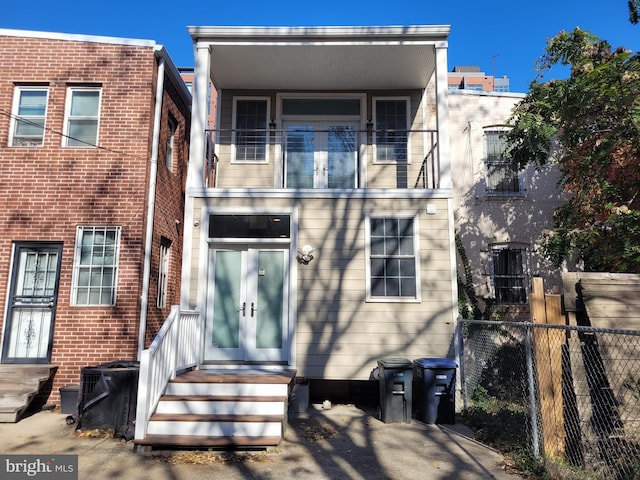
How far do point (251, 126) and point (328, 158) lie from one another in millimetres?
2024

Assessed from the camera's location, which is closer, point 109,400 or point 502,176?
point 109,400

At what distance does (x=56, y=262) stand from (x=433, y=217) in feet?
21.4

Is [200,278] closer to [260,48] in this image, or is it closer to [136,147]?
[136,147]

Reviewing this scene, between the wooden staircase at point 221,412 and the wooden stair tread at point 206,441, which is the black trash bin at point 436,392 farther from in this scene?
the wooden stair tread at point 206,441

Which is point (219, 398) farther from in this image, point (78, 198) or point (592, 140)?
point (592, 140)

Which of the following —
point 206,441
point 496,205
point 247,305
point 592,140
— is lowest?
point 206,441

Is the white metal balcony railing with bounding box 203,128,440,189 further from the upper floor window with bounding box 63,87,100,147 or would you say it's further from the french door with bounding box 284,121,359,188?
the upper floor window with bounding box 63,87,100,147

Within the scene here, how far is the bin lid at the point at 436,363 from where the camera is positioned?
6.74 metres

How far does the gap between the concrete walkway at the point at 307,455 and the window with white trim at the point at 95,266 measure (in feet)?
6.71

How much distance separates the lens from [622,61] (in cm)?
785

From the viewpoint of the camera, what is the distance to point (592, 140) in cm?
890

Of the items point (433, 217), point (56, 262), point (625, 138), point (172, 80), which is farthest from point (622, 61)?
point (56, 262)

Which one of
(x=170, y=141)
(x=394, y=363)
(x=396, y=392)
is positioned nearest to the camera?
(x=396, y=392)

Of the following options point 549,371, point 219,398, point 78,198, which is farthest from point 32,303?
point 549,371
